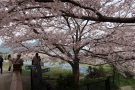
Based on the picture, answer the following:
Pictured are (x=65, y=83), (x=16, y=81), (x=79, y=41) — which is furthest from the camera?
(x=65, y=83)

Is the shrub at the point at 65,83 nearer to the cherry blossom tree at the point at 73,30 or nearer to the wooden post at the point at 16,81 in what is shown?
the cherry blossom tree at the point at 73,30

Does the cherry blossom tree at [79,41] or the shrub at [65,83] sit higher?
the cherry blossom tree at [79,41]

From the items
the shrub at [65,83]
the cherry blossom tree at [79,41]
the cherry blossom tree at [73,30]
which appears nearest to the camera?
the cherry blossom tree at [73,30]

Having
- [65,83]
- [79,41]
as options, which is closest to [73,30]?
[79,41]

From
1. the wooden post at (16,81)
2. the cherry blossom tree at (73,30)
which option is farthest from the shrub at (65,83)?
the wooden post at (16,81)

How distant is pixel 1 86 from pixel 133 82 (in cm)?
1143

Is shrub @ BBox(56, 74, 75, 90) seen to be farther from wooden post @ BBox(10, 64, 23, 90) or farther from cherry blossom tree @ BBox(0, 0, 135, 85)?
wooden post @ BBox(10, 64, 23, 90)

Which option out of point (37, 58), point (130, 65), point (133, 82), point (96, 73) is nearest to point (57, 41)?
point (37, 58)

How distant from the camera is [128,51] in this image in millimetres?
8289

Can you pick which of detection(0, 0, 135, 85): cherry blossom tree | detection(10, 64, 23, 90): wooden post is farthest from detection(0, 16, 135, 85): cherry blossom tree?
detection(10, 64, 23, 90): wooden post

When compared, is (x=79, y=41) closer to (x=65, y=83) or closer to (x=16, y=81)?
(x=65, y=83)

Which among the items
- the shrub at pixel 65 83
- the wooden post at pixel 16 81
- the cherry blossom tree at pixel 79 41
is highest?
the cherry blossom tree at pixel 79 41

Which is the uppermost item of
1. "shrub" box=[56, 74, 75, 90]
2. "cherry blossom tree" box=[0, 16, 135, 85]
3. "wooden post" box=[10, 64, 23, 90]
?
"cherry blossom tree" box=[0, 16, 135, 85]

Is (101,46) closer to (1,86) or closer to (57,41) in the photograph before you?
(57,41)
